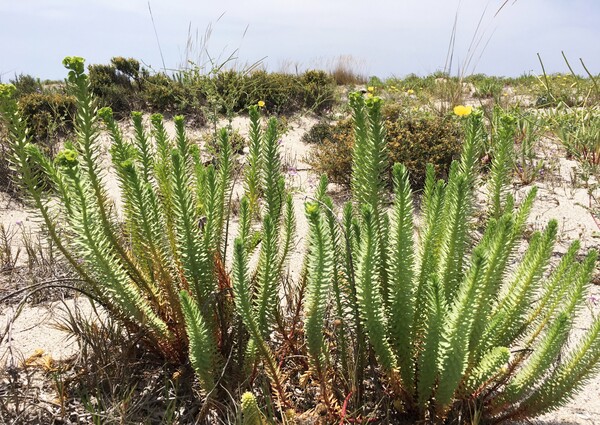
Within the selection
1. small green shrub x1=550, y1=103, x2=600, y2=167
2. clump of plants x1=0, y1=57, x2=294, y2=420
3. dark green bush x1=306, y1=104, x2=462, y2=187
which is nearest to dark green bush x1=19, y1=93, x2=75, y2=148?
dark green bush x1=306, y1=104, x2=462, y2=187

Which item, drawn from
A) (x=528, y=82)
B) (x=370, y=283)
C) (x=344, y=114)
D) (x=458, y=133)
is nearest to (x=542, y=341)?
(x=370, y=283)

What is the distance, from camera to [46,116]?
6.19 metres

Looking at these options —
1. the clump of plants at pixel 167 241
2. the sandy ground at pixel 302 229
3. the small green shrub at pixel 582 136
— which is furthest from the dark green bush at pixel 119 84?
the clump of plants at pixel 167 241

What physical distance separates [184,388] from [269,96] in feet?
21.1

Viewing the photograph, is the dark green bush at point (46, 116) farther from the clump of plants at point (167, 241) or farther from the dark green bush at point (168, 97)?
the clump of plants at point (167, 241)

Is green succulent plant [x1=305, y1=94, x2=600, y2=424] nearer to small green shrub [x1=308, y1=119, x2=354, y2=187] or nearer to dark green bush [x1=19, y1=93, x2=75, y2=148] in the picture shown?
small green shrub [x1=308, y1=119, x2=354, y2=187]

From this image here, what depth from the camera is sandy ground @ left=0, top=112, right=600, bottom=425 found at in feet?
7.24

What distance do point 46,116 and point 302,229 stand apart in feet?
12.7

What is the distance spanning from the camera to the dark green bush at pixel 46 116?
600 centimetres

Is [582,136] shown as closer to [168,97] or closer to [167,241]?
[167,241]

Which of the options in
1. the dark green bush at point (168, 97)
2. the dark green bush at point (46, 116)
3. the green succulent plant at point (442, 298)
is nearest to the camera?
the green succulent plant at point (442, 298)

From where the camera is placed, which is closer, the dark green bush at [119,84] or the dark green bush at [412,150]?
the dark green bush at [412,150]

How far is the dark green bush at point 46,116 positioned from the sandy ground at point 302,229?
108 cm

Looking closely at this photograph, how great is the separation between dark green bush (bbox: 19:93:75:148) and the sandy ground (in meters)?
1.08
